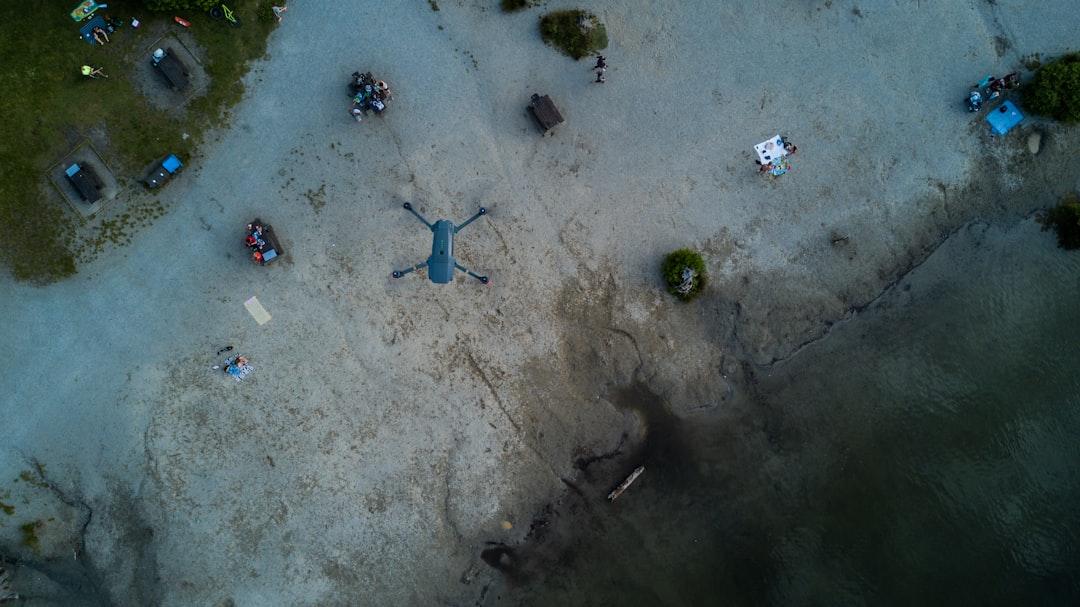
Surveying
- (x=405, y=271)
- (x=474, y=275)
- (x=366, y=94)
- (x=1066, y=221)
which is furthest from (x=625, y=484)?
(x=1066, y=221)

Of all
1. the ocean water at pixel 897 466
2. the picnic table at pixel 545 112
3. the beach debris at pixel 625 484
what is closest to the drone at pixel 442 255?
the picnic table at pixel 545 112

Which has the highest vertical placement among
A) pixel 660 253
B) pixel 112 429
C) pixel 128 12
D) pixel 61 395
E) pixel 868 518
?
pixel 128 12

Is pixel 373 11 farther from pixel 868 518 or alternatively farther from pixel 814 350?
pixel 868 518

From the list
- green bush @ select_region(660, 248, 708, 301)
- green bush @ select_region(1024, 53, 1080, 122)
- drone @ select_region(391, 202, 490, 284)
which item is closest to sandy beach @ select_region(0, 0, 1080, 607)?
green bush @ select_region(660, 248, 708, 301)

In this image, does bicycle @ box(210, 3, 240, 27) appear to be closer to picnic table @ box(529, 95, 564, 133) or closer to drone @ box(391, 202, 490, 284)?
drone @ box(391, 202, 490, 284)

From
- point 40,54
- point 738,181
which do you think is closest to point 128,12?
point 40,54

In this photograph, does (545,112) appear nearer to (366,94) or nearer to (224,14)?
(366,94)

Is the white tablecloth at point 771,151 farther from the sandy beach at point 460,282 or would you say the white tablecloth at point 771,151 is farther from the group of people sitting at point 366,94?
the group of people sitting at point 366,94
